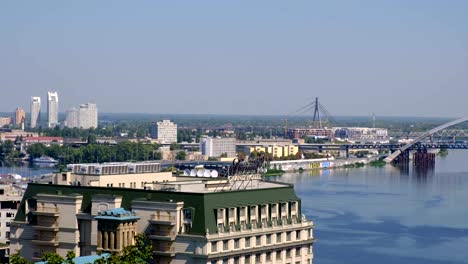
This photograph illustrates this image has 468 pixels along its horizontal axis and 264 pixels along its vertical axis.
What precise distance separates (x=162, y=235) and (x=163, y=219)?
9.5 inches

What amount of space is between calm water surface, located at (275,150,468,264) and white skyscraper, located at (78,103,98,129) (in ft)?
318

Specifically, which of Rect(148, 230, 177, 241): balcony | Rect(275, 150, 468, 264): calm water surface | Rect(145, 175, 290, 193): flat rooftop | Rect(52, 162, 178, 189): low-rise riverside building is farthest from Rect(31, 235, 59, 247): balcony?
Rect(275, 150, 468, 264): calm water surface

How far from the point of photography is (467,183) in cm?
6669

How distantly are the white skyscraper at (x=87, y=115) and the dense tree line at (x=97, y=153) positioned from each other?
7277 cm

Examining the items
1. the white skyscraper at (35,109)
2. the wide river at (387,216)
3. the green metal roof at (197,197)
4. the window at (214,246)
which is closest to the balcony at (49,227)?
the green metal roof at (197,197)

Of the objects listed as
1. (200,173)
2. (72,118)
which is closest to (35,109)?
(72,118)

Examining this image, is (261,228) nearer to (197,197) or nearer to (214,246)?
A: (214,246)

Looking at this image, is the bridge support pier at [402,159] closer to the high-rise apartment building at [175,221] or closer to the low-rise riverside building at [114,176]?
the low-rise riverside building at [114,176]

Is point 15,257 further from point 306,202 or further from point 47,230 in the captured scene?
point 306,202

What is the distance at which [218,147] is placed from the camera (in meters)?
99.5

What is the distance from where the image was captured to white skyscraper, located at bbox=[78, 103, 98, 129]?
169250 millimetres

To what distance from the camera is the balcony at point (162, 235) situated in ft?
63.0

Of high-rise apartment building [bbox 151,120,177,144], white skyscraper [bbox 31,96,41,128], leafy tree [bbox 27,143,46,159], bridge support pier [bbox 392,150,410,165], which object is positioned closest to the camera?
leafy tree [bbox 27,143,46,159]

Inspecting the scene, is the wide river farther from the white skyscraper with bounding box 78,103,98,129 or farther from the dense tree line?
the white skyscraper with bounding box 78,103,98,129
